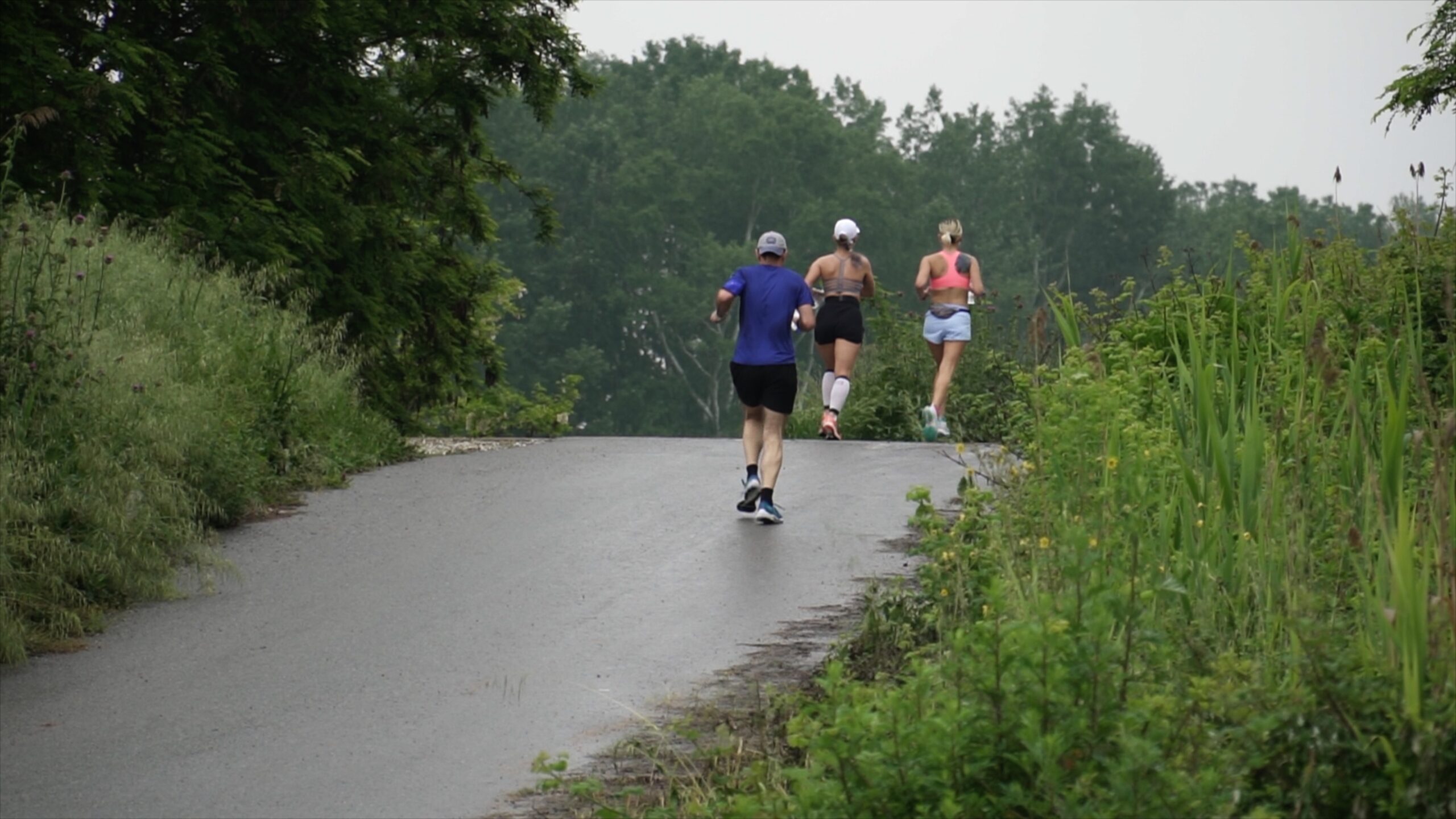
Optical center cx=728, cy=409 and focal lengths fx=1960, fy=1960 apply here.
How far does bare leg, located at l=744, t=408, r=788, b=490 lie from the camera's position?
13.1m

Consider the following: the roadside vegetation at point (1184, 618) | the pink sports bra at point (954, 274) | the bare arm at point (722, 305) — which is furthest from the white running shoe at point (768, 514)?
the pink sports bra at point (954, 274)

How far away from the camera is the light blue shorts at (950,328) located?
1886 cm

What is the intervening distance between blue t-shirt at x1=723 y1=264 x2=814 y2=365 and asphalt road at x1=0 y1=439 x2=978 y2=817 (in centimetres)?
113

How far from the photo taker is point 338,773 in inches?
266

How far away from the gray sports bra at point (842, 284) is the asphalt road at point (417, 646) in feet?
13.4

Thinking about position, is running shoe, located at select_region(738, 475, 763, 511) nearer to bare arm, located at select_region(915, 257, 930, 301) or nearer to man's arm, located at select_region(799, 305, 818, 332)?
man's arm, located at select_region(799, 305, 818, 332)

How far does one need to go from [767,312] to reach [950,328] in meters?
5.88

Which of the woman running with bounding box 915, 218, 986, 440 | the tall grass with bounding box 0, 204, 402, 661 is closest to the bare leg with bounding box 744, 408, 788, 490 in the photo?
the tall grass with bounding box 0, 204, 402, 661

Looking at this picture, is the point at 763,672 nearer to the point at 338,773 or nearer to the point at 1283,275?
the point at 338,773

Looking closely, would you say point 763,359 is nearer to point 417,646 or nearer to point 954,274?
point 417,646

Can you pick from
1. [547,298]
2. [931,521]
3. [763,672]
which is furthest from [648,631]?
[547,298]

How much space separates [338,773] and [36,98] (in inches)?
486

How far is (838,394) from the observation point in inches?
756

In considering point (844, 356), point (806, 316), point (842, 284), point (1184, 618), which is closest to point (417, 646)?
point (1184, 618)
